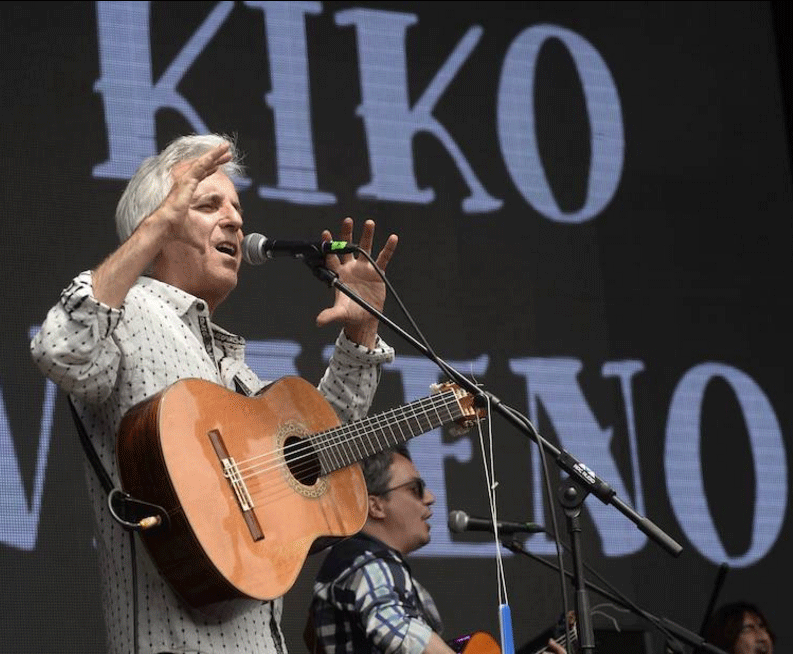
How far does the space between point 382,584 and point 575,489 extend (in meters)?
1.17

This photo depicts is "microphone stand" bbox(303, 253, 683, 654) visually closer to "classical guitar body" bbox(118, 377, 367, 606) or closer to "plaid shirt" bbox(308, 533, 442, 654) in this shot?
"classical guitar body" bbox(118, 377, 367, 606)

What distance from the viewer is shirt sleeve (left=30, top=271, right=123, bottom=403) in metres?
2.67

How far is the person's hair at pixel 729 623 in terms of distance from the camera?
16.9 ft

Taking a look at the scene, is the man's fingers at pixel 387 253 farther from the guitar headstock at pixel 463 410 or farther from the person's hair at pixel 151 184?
the person's hair at pixel 151 184

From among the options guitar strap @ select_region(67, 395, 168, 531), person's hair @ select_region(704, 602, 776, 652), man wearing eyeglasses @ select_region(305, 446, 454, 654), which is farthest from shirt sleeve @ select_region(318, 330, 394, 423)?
person's hair @ select_region(704, 602, 776, 652)

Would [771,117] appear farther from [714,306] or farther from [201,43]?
[201,43]

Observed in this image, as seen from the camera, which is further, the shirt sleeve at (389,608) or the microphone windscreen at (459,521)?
the shirt sleeve at (389,608)

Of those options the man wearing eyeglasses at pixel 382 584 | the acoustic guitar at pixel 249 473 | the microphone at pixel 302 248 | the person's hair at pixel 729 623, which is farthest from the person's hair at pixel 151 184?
the person's hair at pixel 729 623

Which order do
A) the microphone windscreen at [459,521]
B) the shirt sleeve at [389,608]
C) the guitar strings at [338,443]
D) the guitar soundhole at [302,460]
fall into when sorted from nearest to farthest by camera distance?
the guitar strings at [338,443]
the guitar soundhole at [302,460]
the microphone windscreen at [459,521]
the shirt sleeve at [389,608]

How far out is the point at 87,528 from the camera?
4297mm

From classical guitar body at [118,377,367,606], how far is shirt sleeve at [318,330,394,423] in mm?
374

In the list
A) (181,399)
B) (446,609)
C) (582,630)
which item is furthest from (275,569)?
(446,609)

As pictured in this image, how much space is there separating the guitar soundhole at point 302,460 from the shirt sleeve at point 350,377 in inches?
15.3

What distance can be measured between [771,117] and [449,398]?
117 inches
